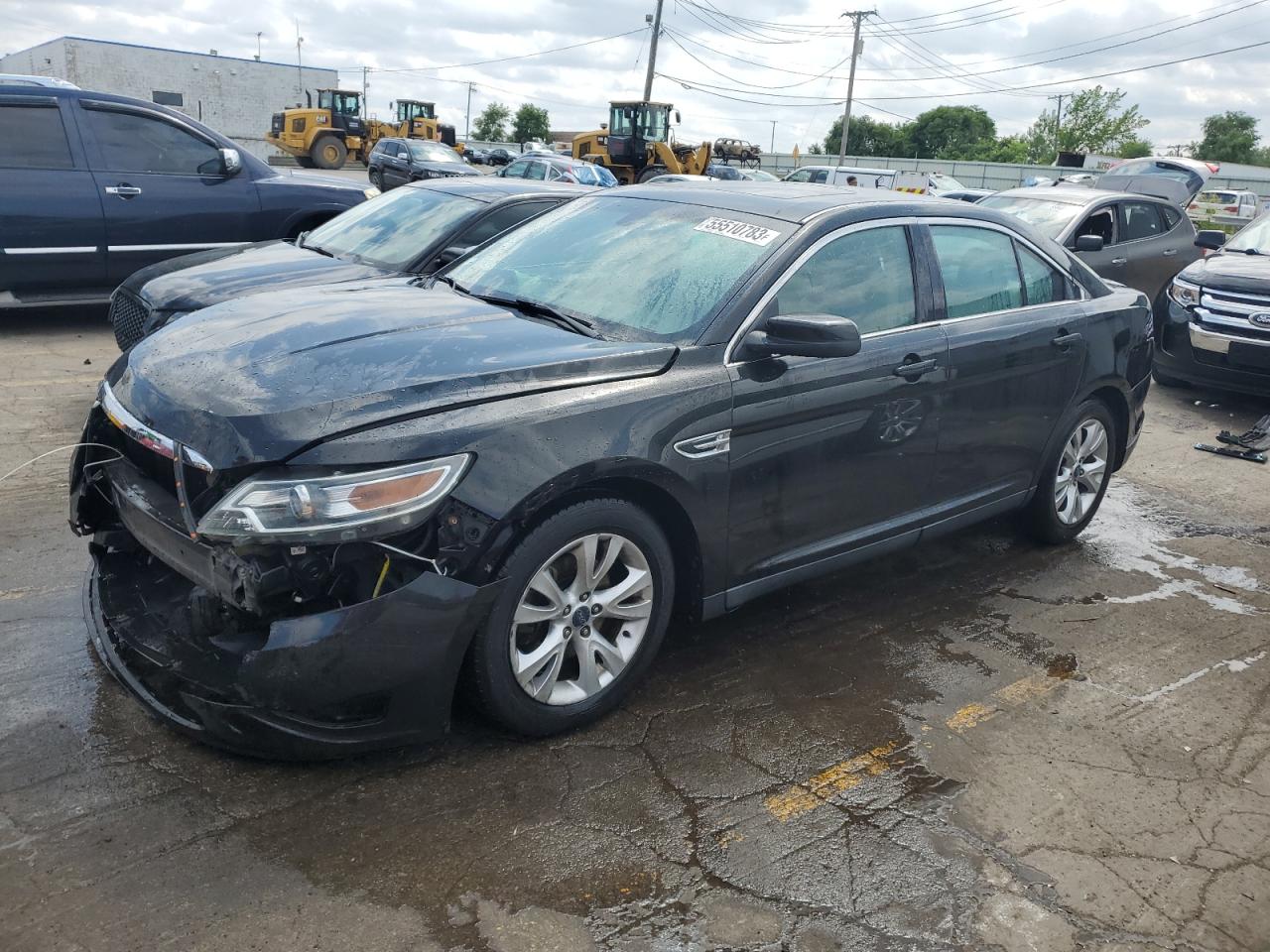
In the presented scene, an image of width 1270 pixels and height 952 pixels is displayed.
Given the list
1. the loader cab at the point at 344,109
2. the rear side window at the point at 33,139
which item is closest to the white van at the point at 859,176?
the loader cab at the point at 344,109

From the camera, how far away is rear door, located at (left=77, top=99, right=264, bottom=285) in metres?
8.55

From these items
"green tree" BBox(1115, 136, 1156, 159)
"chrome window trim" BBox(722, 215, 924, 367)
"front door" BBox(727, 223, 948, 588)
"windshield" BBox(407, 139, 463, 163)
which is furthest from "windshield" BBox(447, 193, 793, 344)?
"green tree" BBox(1115, 136, 1156, 159)

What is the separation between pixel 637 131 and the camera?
33.1 m

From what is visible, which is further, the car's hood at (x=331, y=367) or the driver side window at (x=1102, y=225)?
the driver side window at (x=1102, y=225)

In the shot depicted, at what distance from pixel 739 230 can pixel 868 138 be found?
10165 cm

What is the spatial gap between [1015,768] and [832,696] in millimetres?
664

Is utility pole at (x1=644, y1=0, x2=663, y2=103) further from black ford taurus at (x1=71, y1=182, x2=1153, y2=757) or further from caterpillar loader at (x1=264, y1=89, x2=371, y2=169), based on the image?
black ford taurus at (x1=71, y1=182, x2=1153, y2=757)

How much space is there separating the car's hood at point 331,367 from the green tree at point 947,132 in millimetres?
101683

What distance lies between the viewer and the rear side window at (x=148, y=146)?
859 centimetres

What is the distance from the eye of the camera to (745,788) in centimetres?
323

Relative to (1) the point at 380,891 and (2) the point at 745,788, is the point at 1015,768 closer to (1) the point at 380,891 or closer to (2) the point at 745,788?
(2) the point at 745,788

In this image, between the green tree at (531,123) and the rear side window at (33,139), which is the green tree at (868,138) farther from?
the rear side window at (33,139)

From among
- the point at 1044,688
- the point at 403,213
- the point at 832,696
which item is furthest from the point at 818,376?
the point at 403,213

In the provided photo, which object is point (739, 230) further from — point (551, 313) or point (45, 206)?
point (45, 206)
